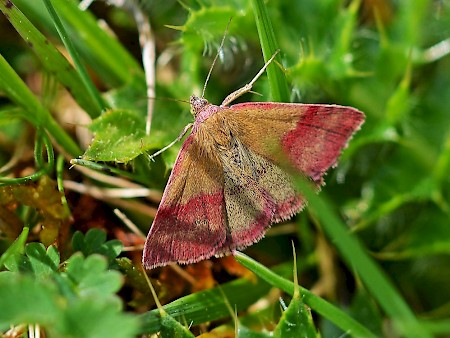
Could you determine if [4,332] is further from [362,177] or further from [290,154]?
[362,177]

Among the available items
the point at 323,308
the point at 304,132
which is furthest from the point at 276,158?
the point at 323,308

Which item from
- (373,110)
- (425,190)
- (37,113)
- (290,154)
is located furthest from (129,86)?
(425,190)

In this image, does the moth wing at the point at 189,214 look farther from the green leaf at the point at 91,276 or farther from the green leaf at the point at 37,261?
the green leaf at the point at 91,276

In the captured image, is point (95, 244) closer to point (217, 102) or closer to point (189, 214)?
point (189, 214)

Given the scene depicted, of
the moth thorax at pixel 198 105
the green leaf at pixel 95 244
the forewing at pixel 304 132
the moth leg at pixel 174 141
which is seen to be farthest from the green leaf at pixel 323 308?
the moth thorax at pixel 198 105

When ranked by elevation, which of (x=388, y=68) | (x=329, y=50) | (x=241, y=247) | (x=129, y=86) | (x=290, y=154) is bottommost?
(x=241, y=247)

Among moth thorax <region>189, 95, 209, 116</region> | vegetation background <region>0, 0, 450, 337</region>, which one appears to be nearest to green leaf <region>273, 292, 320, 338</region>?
vegetation background <region>0, 0, 450, 337</region>

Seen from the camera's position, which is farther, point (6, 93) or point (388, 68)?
point (388, 68)
